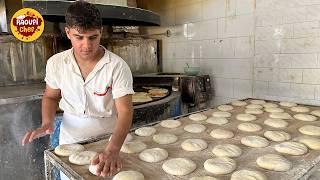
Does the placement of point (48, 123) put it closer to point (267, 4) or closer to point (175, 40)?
point (267, 4)

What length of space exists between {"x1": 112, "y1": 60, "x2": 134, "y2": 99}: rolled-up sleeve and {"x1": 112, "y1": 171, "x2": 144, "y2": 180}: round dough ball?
1.36 ft

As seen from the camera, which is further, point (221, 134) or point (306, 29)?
point (306, 29)


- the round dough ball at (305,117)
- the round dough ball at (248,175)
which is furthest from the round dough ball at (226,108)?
the round dough ball at (248,175)

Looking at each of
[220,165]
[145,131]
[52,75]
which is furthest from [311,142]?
[52,75]

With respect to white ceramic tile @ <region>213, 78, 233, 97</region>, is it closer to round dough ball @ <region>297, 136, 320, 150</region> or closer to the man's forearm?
round dough ball @ <region>297, 136, 320, 150</region>

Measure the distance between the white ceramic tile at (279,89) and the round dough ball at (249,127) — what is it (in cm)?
118

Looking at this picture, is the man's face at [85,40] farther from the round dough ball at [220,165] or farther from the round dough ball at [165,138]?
the round dough ball at [220,165]

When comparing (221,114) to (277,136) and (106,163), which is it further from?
(106,163)

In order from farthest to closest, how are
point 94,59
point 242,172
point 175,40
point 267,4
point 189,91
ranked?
1. point 175,40
2. point 189,91
3. point 267,4
4. point 94,59
5. point 242,172

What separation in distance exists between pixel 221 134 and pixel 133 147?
1.95 feet

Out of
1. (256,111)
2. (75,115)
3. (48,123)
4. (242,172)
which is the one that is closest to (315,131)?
(256,111)

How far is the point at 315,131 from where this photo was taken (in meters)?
1.66

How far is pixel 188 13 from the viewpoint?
12.1 feet

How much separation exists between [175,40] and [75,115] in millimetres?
2665
